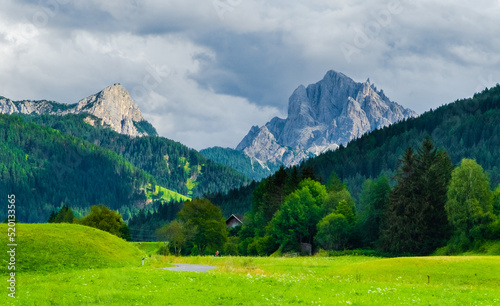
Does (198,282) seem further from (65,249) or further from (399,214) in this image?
(399,214)

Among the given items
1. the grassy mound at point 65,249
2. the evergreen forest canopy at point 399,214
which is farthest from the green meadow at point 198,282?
the evergreen forest canopy at point 399,214

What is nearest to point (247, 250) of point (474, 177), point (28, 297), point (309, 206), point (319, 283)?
point (309, 206)

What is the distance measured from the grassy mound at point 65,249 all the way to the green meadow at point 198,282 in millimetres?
92

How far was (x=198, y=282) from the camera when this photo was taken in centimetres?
3775

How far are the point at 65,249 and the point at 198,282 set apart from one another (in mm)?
21106

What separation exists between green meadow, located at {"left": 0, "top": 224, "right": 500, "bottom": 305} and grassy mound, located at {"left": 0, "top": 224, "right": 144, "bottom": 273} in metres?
0.09

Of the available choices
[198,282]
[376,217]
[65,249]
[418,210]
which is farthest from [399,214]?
[198,282]

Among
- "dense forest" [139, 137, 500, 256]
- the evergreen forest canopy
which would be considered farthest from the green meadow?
"dense forest" [139, 137, 500, 256]

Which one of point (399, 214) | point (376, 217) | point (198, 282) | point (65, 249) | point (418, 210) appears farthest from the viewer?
point (376, 217)

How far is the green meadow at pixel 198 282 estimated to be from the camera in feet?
99.2

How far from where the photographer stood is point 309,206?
→ 10956cm

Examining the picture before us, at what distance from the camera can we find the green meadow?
1191 inches

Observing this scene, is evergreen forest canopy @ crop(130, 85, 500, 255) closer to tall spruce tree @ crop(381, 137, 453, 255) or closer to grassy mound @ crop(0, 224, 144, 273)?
tall spruce tree @ crop(381, 137, 453, 255)

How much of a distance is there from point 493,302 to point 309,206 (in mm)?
80237
